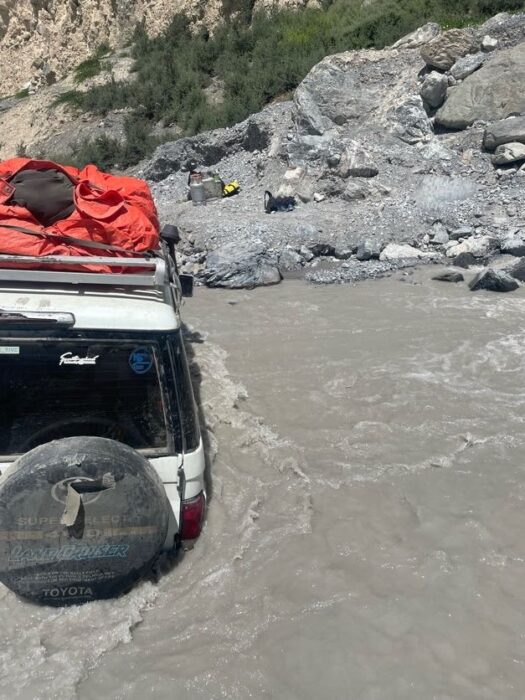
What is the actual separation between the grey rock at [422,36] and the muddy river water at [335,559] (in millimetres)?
12522

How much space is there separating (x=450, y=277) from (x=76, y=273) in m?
7.17

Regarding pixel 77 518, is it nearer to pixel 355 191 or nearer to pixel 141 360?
pixel 141 360

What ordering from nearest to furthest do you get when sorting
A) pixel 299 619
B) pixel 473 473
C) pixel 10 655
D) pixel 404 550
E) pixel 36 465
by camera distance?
pixel 36 465, pixel 10 655, pixel 299 619, pixel 404 550, pixel 473 473

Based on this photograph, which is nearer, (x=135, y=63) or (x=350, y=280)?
(x=350, y=280)

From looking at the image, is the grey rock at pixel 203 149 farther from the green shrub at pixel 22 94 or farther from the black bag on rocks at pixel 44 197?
the green shrub at pixel 22 94

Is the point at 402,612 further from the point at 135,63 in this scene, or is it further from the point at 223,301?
the point at 135,63

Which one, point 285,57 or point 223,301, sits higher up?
point 285,57

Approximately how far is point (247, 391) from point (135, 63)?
23701 mm

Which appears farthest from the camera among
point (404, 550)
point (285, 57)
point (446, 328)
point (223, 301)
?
point (285, 57)

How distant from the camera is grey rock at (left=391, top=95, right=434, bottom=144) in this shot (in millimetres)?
14094

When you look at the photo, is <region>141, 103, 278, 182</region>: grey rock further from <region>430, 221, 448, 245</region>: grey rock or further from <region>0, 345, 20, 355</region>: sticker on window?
<region>0, 345, 20, 355</region>: sticker on window

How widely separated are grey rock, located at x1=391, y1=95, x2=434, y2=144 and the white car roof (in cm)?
1286

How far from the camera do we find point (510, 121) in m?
13.0

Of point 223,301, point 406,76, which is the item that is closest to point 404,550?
point 223,301
